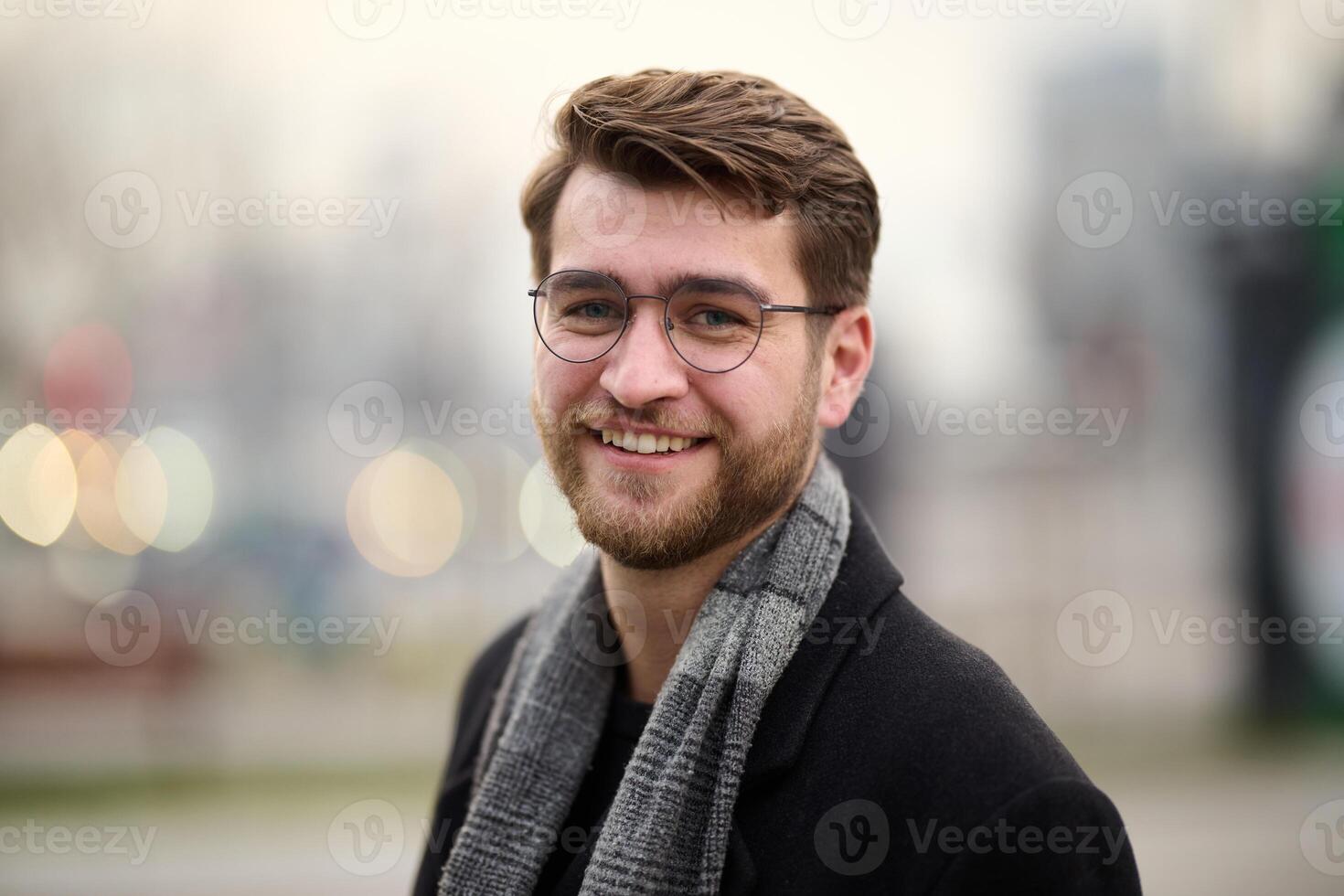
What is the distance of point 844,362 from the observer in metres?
2.61

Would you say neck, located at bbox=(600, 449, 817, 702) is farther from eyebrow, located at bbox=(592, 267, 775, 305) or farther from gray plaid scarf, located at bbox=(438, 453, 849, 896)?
eyebrow, located at bbox=(592, 267, 775, 305)

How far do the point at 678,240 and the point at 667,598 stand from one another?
81cm

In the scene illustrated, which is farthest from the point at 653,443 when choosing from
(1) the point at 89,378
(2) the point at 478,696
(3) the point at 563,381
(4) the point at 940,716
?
(1) the point at 89,378

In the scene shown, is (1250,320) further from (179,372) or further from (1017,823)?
(179,372)

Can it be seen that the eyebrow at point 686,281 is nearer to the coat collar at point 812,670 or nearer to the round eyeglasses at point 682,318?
the round eyeglasses at point 682,318

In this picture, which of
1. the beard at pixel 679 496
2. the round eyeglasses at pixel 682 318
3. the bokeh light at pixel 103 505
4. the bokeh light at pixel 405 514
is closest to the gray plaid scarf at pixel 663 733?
the beard at pixel 679 496

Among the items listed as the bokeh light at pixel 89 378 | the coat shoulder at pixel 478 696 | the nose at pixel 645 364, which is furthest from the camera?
the bokeh light at pixel 89 378

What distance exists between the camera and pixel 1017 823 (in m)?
1.77

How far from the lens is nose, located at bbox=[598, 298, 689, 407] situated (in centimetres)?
224

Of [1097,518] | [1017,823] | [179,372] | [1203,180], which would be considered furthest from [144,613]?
[1203,180]

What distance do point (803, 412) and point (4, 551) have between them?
9.62 meters

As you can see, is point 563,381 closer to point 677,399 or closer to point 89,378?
point 677,399

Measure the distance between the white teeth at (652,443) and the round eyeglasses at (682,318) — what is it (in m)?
0.16

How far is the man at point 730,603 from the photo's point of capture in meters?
1.91
